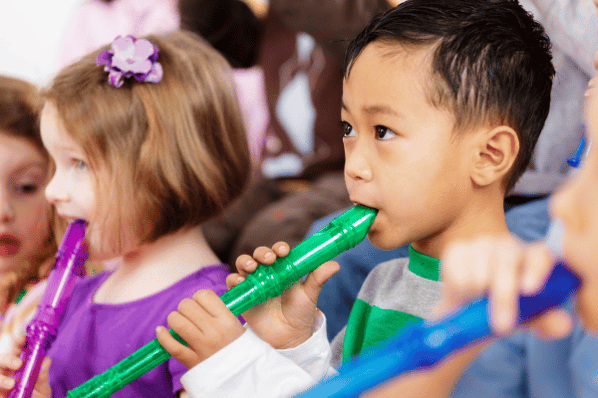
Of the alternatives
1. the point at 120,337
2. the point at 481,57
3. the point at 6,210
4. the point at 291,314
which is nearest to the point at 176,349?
the point at 291,314

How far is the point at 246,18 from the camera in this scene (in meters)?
1.55

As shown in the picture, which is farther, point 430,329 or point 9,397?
point 9,397

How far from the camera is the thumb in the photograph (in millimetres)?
548

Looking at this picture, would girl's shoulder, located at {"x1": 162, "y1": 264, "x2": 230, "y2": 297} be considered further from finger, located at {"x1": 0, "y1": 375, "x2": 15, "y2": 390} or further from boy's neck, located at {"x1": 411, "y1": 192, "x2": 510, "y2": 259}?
boy's neck, located at {"x1": 411, "y1": 192, "x2": 510, "y2": 259}

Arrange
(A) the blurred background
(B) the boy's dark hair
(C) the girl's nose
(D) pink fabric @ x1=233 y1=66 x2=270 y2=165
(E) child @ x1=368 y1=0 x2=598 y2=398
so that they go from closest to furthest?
1. (E) child @ x1=368 y1=0 x2=598 y2=398
2. (B) the boy's dark hair
3. (C) the girl's nose
4. (D) pink fabric @ x1=233 y1=66 x2=270 y2=165
5. (A) the blurred background

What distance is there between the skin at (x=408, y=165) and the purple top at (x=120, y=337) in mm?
197

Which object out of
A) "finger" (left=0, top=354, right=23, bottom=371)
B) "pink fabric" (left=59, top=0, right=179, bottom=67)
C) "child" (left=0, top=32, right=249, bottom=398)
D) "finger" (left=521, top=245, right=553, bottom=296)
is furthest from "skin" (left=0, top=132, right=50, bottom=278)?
"pink fabric" (left=59, top=0, right=179, bottom=67)

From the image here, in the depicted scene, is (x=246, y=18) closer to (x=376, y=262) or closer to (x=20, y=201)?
(x=20, y=201)

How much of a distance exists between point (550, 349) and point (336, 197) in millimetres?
681

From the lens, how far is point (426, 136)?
456 millimetres

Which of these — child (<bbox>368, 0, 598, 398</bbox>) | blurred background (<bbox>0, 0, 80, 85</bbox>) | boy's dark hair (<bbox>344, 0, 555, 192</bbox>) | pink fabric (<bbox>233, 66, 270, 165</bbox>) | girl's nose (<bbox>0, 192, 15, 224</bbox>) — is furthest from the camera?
blurred background (<bbox>0, 0, 80, 85</bbox>)

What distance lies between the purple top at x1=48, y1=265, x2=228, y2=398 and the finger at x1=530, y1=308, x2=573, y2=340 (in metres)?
0.46

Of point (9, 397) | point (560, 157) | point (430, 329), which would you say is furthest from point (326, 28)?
point (430, 329)

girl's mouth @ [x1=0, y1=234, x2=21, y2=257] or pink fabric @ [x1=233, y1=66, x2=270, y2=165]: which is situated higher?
girl's mouth @ [x1=0, y1=234, x2=21, y2=257]
